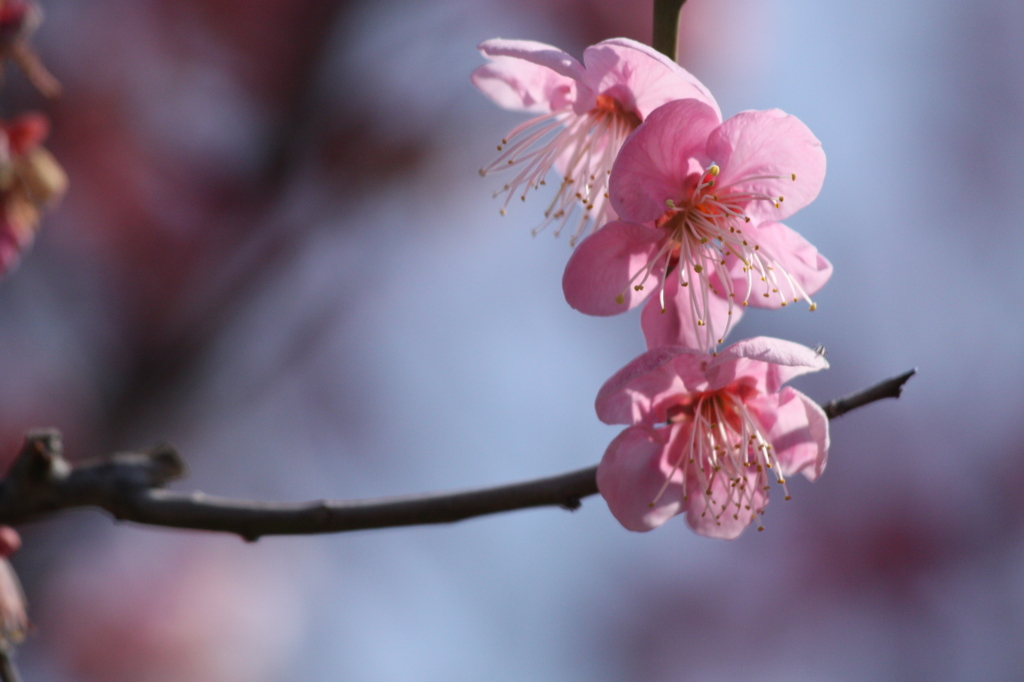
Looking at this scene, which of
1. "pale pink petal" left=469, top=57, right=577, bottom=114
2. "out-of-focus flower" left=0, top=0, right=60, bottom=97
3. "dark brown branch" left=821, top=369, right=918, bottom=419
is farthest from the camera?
"out-of-focus flower" left=0, top=0, right=60, bottom=97

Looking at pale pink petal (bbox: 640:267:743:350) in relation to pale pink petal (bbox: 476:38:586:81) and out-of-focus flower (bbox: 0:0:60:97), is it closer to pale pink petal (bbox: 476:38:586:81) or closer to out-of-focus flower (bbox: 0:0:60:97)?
pale pink petal (bbox: 476:38:586:81)

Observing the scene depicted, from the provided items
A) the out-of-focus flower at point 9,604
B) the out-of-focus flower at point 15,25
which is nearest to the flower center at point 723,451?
the out-of-focus flower at point 9,604

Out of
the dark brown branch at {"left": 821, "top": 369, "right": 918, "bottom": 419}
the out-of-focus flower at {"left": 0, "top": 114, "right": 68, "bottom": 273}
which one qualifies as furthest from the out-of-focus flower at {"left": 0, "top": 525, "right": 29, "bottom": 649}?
the dark brown branch at {"left": 821, "top": 369, "right": 918, "bottom": 419}

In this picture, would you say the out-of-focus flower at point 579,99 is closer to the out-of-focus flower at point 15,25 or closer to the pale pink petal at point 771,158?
the pale pink petal at point 771,158

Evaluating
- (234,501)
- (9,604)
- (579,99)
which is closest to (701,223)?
(579,99)

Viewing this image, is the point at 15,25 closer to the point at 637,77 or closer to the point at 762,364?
the point at 637,77

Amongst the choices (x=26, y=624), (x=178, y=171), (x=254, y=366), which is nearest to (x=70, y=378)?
(x=254, y=366)
